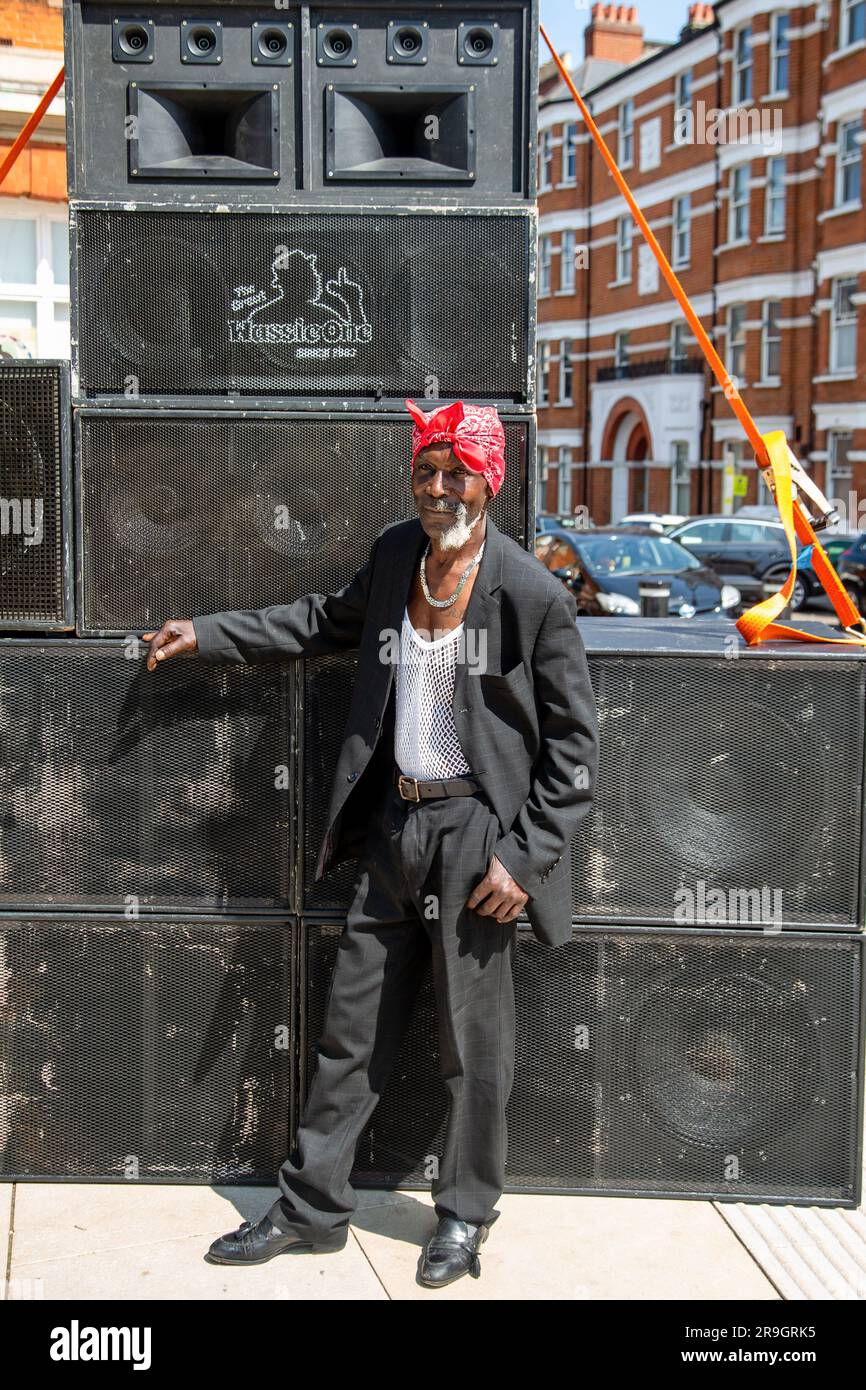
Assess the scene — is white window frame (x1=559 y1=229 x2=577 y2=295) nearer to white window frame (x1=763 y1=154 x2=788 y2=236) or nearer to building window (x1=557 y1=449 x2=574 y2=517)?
building window (x1=557 y1=449 x2=574 y2=517)

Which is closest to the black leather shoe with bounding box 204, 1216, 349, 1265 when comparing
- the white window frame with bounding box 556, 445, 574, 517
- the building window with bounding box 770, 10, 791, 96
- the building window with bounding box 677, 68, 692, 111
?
the building window with bounding box 770, 10, 791, 96

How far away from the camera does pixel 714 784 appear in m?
4.06

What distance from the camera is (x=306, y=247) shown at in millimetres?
3904

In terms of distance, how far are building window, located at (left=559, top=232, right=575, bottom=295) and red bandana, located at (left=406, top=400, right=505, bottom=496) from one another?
43758 millimetres

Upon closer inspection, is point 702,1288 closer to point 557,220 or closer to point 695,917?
point 695,917

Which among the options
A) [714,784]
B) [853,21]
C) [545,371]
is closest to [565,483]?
[545,371]

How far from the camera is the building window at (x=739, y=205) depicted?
35594 millimetres

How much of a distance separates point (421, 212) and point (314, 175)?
12.1 inches

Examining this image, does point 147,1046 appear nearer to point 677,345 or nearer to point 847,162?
point 847,162

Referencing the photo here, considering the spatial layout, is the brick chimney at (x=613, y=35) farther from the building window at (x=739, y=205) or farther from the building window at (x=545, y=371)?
the building window at (x=739, y=205)

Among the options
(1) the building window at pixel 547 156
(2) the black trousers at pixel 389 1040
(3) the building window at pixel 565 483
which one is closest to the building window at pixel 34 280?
(2) the black trousers at pixel 389 1040

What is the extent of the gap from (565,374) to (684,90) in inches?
398

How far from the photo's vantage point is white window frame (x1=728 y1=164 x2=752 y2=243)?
35438 mm

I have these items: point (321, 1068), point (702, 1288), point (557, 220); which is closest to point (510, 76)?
point (321, 1068)
